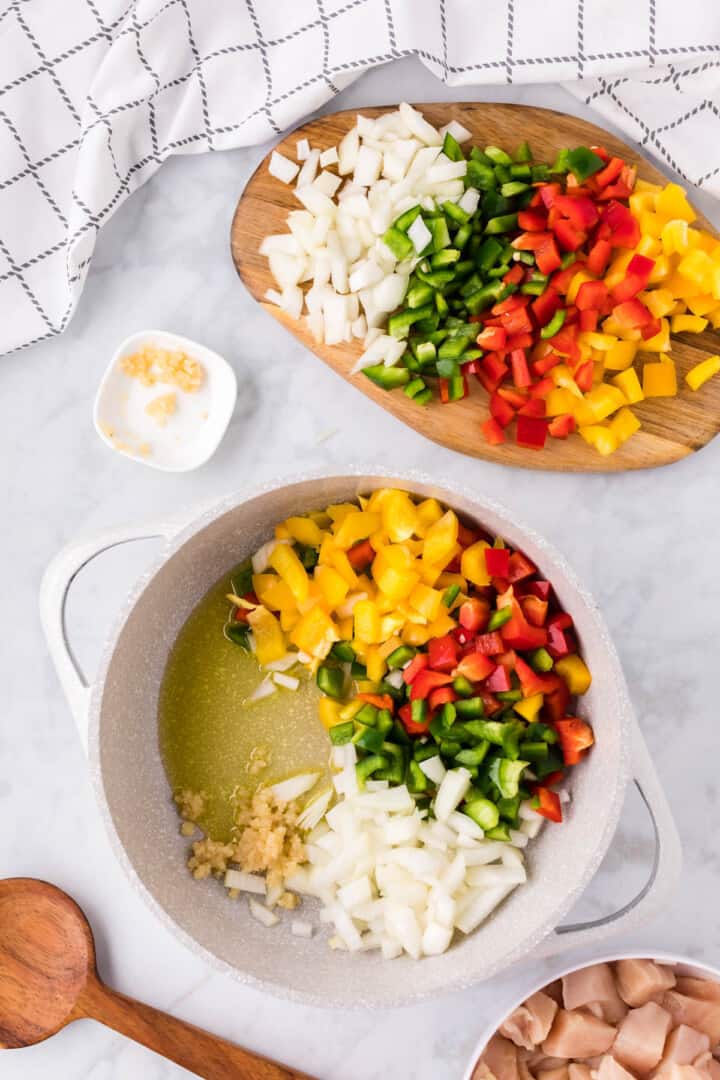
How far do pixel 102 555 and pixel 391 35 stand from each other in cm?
96

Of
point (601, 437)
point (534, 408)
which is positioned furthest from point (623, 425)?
point (534, 408)

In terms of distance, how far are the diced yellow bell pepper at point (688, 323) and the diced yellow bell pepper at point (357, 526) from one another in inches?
23.0

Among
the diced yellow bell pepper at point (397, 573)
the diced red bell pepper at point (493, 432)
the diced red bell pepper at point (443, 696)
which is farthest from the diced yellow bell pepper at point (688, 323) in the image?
the diced red bell pepper at point (443, 696)

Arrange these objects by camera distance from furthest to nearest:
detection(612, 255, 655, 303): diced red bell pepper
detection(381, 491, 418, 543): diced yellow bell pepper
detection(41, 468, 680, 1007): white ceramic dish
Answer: detection(612, 255, 655, 303): diced red bell pepper → detection(381, 491, 418, 543): diced yellow bell pepper → detection(41, 468, 680, 1007): white ceramic dish

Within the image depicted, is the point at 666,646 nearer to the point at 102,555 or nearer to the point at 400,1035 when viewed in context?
the point at 400,1035

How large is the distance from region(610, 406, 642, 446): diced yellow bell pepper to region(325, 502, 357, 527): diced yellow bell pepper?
1.44 ft

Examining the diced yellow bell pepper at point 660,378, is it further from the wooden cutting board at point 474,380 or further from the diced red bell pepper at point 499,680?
the diced red bell pepper at point 499,680

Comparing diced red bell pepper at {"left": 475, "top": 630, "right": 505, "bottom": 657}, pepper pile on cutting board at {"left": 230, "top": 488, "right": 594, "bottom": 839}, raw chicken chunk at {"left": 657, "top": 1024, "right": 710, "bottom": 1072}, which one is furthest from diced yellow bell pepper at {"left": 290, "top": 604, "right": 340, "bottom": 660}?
raw chicken chunk at {"left": 657, "top": 1024, "right": 710, "bottom": 1072}

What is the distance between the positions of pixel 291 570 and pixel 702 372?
0.73 meters

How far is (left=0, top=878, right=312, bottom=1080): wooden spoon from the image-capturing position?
5.82ft

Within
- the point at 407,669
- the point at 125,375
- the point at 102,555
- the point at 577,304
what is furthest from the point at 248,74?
the point at 407,669

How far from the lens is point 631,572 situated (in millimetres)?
1824

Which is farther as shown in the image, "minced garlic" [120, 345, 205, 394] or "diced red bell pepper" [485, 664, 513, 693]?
"minced garlic" [120, 345, 205, 394]

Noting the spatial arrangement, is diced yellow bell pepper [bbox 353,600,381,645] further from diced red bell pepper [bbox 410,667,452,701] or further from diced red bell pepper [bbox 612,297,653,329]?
diced red bell pepper [bbox 612,297,653,329]
